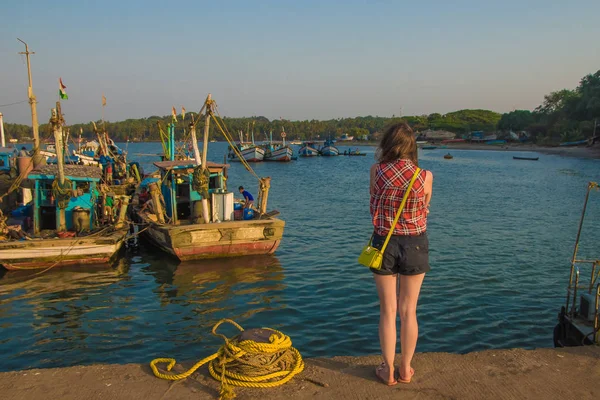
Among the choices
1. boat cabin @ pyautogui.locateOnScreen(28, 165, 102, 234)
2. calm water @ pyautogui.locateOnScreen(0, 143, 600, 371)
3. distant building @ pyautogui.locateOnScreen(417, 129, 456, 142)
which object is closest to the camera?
calm water @ pyautogui.locateOnScreen(0, 143, 600, 371)

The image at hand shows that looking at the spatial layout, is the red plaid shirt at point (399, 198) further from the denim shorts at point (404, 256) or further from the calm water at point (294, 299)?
the calm water at point (294, 299)

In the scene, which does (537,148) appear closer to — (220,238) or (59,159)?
(220,238)

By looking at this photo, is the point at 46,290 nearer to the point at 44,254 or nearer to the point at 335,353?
the point at 44,254

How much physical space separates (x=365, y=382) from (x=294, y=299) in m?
7.00

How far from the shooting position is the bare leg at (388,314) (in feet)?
13.5

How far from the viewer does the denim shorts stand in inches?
Result: 158

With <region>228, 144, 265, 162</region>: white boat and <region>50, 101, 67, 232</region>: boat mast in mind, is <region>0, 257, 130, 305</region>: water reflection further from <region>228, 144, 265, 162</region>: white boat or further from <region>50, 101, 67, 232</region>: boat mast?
<region>228, 144, 265, 162</region>: white boat

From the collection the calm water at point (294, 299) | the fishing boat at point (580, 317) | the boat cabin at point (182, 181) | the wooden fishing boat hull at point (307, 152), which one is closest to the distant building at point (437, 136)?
the wooden fishing boat hull at point (307, 152)

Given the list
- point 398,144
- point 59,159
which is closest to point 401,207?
point 398,144

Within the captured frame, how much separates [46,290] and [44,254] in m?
1.35

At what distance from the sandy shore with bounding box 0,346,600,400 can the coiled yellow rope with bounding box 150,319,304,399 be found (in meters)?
0.07

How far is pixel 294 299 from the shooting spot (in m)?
11.3

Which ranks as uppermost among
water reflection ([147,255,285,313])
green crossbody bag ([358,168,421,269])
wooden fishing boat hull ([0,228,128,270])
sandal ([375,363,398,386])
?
green crossbody bag ([358,168,421,269])

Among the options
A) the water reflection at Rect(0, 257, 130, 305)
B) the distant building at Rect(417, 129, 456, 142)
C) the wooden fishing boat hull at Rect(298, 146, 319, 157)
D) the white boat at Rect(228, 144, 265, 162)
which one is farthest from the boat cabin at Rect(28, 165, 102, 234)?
the distant building at Rect(417, 129, 456, 142)
